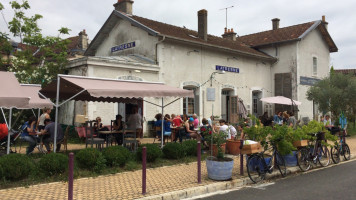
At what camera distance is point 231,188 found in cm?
635

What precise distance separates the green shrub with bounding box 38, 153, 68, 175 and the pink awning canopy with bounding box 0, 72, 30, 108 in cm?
122

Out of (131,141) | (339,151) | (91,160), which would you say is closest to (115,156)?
(91,160)

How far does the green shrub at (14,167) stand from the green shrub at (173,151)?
347 cm

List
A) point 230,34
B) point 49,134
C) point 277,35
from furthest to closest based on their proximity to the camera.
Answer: point 230,34, point 277,35, point 49,134

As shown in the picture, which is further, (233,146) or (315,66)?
(315,66)

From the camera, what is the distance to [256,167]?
6785 mm

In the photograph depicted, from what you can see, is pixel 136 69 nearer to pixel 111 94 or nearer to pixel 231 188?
pixel 111 94

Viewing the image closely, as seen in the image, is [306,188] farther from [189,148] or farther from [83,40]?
[83,40]

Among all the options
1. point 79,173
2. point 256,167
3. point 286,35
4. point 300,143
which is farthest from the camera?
point 286,35

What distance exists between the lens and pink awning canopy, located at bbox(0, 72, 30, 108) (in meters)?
6.31

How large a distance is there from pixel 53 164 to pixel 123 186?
1.63m

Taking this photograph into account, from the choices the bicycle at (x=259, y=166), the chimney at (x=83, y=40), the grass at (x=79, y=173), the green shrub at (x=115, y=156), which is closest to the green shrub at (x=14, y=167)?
the grass at (x=79, y=173)

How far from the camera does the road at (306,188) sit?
5562mm

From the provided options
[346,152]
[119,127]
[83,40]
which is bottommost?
[346,152]
